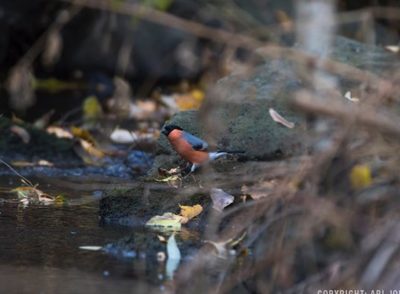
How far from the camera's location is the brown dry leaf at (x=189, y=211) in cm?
532

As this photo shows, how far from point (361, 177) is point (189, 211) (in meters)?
1.79

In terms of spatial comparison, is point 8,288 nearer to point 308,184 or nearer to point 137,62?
point 308,184

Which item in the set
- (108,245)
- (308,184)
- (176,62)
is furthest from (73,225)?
(176,62)

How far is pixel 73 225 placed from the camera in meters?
5.29

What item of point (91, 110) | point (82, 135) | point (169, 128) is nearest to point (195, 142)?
point (169, 128)

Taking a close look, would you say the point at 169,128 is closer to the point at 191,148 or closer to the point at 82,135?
the point at 191,148

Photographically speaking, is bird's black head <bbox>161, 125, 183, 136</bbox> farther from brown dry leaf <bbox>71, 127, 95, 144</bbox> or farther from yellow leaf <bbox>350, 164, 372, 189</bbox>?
yellow leaf <bbox>350, 164, 372, 189</bbox>

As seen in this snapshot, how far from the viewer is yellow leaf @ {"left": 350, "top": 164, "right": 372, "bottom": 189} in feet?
12.2

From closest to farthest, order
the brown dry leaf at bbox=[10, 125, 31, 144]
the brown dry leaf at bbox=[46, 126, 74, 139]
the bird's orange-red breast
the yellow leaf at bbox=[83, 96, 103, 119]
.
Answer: the bird's orange-red breast < the brown dry leaf at bbox=[10, 125, 31, 144] < the brown dry leaf at bbox=[46, 126, 74, 139] < the yellow leaf at bbox=[83, 96, 103, 119]

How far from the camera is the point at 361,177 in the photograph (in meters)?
3.72

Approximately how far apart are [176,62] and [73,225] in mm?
8949

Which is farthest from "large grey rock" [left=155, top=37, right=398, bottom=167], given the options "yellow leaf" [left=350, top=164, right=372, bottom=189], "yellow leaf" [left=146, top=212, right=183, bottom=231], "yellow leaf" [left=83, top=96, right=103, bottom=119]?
"yellow leaf" [left=83, top=96, right=103, bottom=119]

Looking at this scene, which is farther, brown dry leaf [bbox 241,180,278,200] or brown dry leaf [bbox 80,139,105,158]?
brown dry leaf [bbox 80,139,105,158]

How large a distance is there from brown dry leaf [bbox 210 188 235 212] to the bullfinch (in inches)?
21.5
